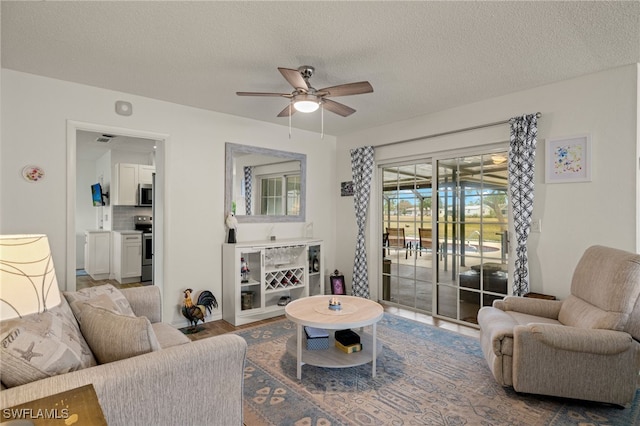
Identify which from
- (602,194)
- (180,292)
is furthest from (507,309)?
(180,292)

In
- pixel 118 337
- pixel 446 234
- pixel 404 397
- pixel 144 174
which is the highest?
pixel 144 174

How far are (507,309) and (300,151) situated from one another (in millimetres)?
3310

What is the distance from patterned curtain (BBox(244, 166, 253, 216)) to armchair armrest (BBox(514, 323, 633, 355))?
3261 millimetres

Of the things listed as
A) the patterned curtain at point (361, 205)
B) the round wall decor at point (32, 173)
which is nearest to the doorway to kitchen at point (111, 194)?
the round wall decor at point (32, 173)

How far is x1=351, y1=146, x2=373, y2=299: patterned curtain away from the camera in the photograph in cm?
482

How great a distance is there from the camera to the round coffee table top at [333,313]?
8.33 feet

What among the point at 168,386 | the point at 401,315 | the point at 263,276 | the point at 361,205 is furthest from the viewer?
the point at 361,205

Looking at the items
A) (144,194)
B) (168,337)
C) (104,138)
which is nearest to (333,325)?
(168,337)

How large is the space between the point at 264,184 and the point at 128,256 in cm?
318

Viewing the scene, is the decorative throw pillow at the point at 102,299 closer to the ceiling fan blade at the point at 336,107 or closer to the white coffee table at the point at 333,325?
the white coffee table at the point at 333,325

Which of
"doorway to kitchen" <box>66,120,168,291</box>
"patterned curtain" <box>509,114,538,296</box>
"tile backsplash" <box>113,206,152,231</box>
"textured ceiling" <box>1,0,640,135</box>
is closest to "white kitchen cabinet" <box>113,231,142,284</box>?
"tile backsplash" <box>113,206,152,231</box>

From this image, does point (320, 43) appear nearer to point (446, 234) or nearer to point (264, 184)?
point (264, 184)

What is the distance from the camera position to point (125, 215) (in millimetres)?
6465

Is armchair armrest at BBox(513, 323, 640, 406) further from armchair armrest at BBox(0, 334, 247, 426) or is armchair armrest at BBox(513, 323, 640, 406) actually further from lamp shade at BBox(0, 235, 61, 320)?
lamp shade at BBox(0, 235, 61, 320)
